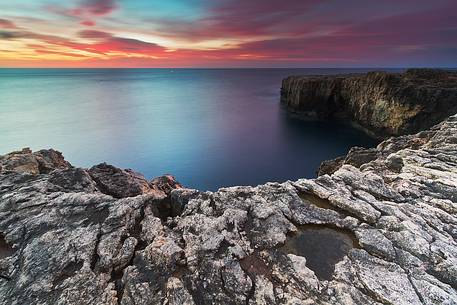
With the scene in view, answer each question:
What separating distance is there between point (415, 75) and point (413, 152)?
36.2 metres

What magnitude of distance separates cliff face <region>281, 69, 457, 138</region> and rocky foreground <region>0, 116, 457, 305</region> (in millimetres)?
25823

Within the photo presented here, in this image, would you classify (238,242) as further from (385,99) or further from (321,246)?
(385,99)

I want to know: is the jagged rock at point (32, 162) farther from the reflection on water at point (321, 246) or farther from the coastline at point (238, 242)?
the reflection on water at point (321, 246)

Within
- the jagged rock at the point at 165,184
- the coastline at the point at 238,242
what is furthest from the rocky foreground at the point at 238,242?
the jagged rock at the point at 165,184

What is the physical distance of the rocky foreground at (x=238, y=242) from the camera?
18.8 ft

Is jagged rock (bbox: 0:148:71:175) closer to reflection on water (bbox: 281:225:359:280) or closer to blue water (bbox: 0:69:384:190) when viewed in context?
reflection on water (bbox: 281:225:359:280)

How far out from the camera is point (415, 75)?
40.2 metres

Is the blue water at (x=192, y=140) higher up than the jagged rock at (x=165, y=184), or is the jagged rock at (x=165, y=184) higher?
the jagged rock at (x=165, y=184)

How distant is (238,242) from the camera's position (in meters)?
7.05

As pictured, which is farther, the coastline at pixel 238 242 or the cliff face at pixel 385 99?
the cliff face at pixel 385 99

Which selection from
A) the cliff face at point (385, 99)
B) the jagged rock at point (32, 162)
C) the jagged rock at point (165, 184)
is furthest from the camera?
the cliff face at point (385, 99)

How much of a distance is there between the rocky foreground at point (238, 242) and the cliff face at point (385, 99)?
25.8 meters

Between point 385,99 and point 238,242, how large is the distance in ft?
119

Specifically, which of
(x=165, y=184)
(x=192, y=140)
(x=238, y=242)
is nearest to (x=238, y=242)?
(x=238, y=242)
